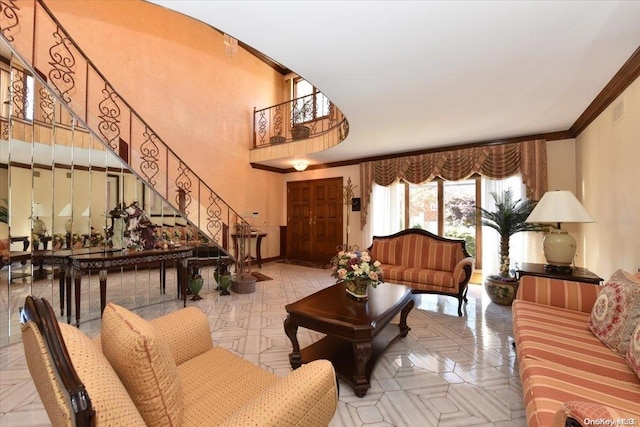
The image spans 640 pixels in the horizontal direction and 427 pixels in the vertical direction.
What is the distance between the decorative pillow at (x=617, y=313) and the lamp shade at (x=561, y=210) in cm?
98

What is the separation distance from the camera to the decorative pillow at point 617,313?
161 centimetres

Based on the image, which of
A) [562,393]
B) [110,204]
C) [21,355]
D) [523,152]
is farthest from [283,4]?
[523,152]

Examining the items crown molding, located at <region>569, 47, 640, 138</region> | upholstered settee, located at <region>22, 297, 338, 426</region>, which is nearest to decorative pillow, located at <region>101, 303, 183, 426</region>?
upholstered settee, located at <region>22, 297, 338, 426</region>

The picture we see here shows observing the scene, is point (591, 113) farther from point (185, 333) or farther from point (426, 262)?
point (185, 333)

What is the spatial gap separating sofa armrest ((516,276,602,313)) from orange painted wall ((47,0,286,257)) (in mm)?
5553

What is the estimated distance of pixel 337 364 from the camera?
2217 millimetres

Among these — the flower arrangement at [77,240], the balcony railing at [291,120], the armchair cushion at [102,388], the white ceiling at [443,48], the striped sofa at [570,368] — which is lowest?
the striped sofa at [570,368]

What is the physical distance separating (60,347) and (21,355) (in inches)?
108

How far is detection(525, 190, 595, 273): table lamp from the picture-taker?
2.78 metres

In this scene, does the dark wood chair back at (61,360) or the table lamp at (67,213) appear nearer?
the dark wood chair back at (61,360)

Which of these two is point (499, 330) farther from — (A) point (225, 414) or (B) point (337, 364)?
(A) point (225, 414)

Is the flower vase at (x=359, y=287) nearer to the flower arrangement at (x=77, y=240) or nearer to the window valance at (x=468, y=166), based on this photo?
the flower arrangement at (x=77, y=240)

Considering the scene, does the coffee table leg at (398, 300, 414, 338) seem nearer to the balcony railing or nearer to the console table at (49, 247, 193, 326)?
the console table at (49, 247, 193, 326)

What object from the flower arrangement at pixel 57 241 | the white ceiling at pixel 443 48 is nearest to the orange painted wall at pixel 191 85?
the flower arrangement at pixel 57 241
